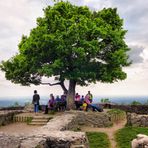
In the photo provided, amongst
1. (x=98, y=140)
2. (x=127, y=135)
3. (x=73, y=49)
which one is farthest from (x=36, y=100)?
(x=98, y=140)

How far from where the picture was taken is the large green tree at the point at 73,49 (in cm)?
3272

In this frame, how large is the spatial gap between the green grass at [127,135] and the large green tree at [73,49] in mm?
7189

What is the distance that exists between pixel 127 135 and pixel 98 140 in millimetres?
2489

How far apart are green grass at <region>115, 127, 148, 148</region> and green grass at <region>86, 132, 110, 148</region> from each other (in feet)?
2.39

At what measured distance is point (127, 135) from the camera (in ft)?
82.7

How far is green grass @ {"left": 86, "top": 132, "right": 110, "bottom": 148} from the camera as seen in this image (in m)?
22.3

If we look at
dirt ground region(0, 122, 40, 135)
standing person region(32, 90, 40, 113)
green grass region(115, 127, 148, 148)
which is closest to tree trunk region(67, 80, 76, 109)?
standing person region(32, 90, 40, 113)

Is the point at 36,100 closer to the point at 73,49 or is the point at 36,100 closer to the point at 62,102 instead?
the point at 62,102

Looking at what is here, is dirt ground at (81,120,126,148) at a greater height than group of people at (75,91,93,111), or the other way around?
group of people at (75,91,93,111)

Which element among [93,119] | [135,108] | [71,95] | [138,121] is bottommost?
[138,121]

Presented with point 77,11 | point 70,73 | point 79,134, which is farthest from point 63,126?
point 77,11

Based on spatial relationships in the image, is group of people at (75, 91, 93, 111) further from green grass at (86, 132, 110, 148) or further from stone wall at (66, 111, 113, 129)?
green grass at (86, 132, 110, 148)

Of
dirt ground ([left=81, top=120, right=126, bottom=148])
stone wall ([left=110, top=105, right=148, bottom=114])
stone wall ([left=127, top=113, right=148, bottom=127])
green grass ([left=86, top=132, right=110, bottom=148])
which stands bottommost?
green grass ([left=86, top=132, right=110, bottom=148])

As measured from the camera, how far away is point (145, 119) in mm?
29500
